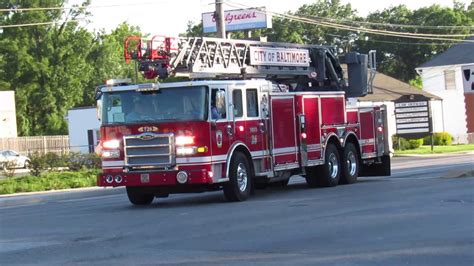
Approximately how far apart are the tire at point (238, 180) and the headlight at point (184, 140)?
1.11 metres

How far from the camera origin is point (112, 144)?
16703 millimetres

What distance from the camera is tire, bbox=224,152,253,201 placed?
16641 millimetres

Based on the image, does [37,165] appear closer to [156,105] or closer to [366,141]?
[366,141]

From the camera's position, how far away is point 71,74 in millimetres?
70562

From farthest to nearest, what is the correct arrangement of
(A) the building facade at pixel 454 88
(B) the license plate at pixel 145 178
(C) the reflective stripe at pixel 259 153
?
(A) the building facade at pixel 454 88, (C) the reflective stripe at pixel 259 153, (B) the license plate at pixel 145 178

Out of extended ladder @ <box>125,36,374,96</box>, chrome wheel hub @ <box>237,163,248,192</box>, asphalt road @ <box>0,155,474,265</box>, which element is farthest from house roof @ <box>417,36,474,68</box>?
chrome wheel hub @ <box>237,163,248,192</box>

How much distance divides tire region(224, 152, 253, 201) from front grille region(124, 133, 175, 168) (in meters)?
1.29

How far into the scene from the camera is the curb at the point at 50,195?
22109 mm

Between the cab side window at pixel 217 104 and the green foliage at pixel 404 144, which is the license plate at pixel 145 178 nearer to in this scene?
the cab side window at pixel 217 104

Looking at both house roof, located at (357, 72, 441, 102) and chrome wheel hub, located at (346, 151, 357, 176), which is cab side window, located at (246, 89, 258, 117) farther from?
house roof, located at (357, 72, 441, 102)

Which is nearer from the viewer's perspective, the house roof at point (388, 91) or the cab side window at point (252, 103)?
the cab side window at point (252, 103)

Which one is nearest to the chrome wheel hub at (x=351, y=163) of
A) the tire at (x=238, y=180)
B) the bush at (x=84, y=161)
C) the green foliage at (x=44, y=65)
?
the tire at (x=238, y=180)

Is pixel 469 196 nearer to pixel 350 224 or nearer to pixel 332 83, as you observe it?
pixel 350 224

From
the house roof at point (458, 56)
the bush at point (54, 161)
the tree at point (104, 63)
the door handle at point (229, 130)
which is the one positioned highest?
the tree at point (104, 63)
